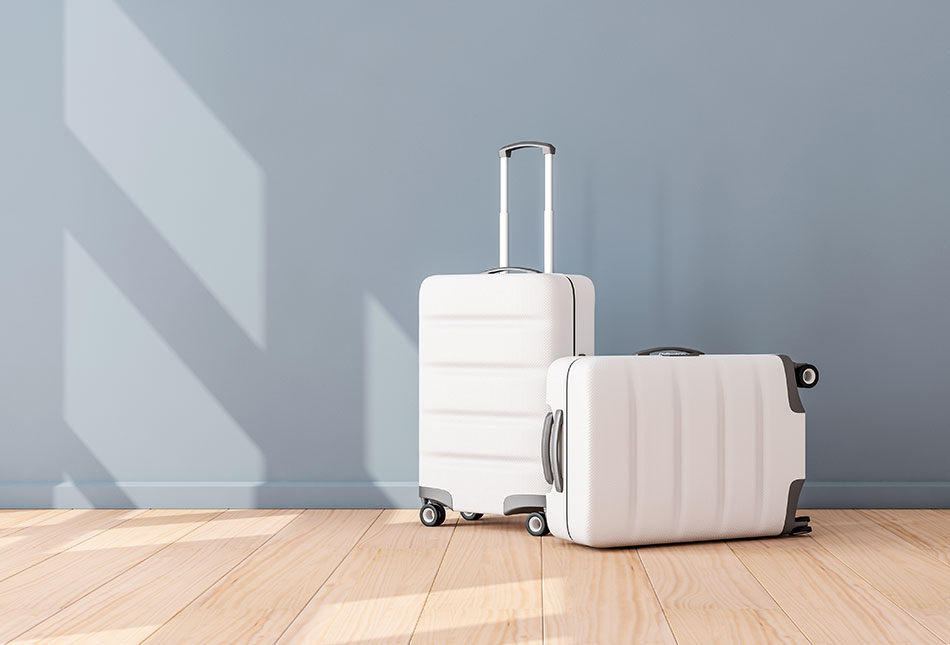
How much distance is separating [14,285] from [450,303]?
1137mm

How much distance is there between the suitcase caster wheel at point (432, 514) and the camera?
1950mm

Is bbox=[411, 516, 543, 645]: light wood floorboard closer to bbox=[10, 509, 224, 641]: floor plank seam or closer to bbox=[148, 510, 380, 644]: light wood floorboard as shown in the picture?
bbox=[148, 510, 380, 644]: light wood floorboard

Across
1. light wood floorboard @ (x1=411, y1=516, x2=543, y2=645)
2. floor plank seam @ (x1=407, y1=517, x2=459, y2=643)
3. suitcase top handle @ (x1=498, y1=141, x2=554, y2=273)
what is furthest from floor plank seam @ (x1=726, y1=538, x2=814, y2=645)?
suitcase top handle @ (x1=498, y1=141, x2=554, y2=273)

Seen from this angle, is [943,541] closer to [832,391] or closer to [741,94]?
[832,391]

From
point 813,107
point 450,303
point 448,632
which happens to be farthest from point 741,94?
point 448,632

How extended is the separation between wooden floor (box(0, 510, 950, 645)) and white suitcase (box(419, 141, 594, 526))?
4.0 inches

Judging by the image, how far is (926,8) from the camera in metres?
2.19

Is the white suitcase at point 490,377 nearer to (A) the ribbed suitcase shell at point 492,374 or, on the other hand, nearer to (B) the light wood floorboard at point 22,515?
(A) the ribbed suitcase shell at point 492,374

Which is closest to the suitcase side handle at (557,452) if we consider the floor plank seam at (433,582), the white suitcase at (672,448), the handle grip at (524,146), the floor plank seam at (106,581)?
the white suitcase at (672,448)

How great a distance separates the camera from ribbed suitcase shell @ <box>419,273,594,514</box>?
6.09ft

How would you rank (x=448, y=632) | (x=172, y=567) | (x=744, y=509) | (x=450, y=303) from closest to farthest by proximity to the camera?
(x=448, y=632) → (x=172, y=567) → (x=744, y=509) → (x=450, y=303)

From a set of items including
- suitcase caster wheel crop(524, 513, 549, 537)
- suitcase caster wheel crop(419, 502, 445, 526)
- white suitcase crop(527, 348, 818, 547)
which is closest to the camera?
white suitcase crop(527, 348, 818, 547)

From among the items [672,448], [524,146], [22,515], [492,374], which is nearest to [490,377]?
[492,374]

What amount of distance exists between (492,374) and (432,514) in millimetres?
336
